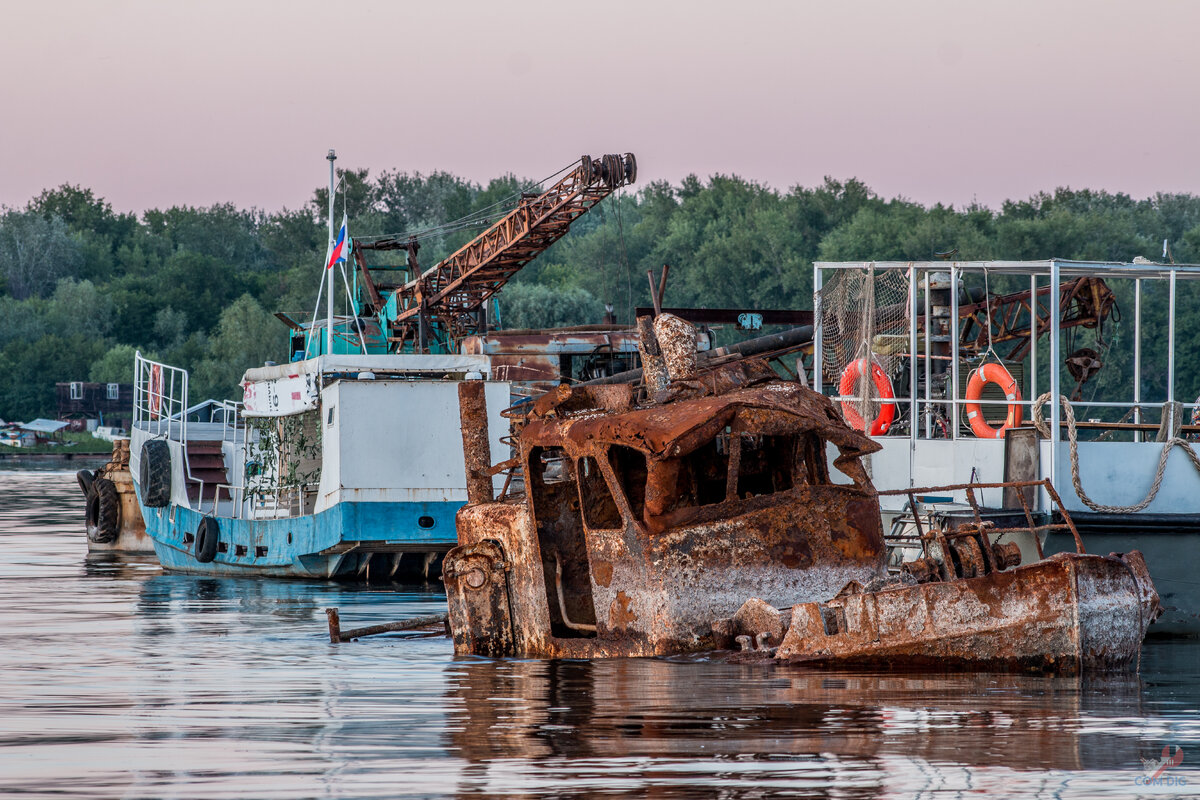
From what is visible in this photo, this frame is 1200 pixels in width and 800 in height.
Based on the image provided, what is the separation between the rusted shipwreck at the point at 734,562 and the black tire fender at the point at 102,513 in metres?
20.5

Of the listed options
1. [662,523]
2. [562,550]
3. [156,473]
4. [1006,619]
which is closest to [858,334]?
[562,550]

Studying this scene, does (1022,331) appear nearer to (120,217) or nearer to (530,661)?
(530,661)

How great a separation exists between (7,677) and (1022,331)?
653 inches

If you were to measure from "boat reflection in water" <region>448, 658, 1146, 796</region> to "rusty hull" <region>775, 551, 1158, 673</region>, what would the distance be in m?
0.19

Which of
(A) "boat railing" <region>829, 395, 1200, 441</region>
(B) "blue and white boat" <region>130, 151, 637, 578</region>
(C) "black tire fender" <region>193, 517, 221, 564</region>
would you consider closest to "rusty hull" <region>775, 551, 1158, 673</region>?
(A) "boat railing" <region>829, 395, 1200, 441</region>

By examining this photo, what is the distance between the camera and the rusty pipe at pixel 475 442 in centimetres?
1670

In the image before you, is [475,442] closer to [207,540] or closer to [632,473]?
[632,473]

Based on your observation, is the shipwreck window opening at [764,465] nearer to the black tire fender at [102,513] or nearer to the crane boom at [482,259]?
the crane boom at [482,259]

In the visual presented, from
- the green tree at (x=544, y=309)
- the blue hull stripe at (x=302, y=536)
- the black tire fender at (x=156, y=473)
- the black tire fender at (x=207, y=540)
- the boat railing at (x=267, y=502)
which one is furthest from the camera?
the green tree at (x=544, y=309)

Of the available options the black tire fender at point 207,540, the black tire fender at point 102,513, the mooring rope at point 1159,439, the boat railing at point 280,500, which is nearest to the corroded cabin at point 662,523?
the mooring rope at point 1159,439

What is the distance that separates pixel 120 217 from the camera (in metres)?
139

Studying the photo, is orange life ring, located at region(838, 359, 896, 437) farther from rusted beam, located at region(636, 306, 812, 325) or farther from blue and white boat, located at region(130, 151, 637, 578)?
rusted beam, located at region(636, 306, 812, 325)

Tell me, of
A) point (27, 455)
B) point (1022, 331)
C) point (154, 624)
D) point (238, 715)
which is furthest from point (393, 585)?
point (27, 455)

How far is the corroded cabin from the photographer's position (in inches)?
563
